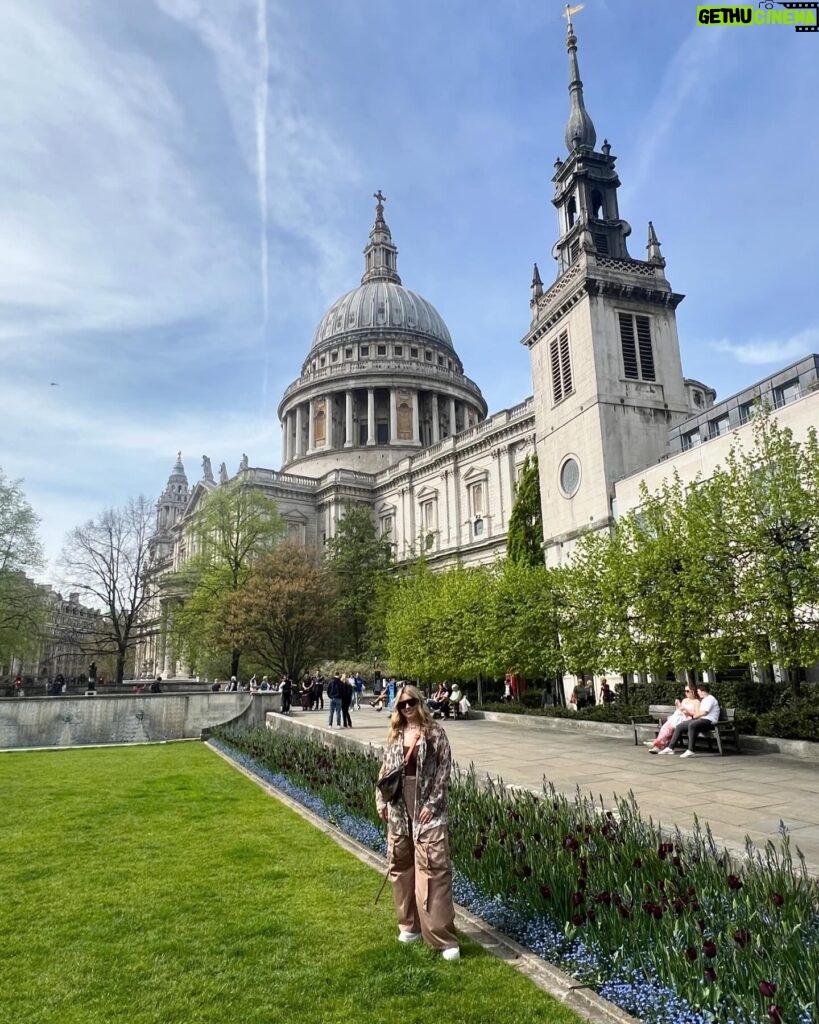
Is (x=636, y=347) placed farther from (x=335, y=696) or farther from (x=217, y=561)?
(x=217, y=561)

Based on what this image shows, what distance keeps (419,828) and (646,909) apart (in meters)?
1.67

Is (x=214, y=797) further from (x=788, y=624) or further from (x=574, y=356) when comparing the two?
(x=574, y=356)

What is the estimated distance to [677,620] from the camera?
17719 millimetres

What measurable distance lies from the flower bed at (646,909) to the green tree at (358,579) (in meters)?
36.9

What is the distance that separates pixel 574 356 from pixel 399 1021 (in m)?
30.4

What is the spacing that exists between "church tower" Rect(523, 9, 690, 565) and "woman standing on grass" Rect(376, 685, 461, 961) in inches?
953

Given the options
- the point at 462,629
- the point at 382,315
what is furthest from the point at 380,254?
the point at 462,629

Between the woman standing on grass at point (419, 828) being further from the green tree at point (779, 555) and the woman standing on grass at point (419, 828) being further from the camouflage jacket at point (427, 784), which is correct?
the green tree at point (779, 555)

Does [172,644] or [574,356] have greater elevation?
[574,356]

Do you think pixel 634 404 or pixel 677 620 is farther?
pixel 634 404

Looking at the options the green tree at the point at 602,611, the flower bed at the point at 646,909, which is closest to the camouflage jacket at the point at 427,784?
the flower bed at the point at 646,909

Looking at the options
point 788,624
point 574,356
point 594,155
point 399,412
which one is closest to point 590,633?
point 788,624

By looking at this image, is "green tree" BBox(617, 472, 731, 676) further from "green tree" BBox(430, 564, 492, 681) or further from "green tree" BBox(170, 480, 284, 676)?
"green tree" BBox(170, 480, 284, 676)

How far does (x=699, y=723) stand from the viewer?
45.4ft
